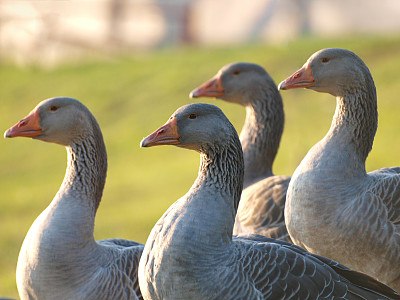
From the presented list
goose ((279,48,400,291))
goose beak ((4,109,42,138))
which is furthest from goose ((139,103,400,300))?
goose beak ((4,109,42,138))

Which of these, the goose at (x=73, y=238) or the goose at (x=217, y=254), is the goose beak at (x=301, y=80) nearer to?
the goose at (x=217, y=254)

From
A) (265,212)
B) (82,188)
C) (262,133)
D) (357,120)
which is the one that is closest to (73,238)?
(82,188)

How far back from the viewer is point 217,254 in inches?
150

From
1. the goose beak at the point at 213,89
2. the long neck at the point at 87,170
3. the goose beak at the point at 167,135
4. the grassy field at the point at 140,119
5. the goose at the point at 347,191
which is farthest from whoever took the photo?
the grassy field at the point at 140,119

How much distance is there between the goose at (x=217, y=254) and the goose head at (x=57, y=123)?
1.01 meters

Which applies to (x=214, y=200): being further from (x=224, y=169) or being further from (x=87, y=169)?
(x=87, y=169)

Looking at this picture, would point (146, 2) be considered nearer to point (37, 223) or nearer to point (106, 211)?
point (106, 211)

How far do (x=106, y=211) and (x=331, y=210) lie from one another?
A: 432 inches

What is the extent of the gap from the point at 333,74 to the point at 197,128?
127 cm

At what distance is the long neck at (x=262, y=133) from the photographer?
6258 millimetres

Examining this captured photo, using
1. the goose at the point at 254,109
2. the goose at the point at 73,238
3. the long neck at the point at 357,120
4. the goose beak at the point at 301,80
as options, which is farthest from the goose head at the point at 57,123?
the long neck at the point at 357,120

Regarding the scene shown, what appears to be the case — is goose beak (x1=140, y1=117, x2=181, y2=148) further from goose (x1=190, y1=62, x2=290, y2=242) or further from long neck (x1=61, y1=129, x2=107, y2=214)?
goose (x1=190, y1=62, x2=290, y2=242)

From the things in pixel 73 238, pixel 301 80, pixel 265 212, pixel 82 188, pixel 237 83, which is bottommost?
pixel 265 212

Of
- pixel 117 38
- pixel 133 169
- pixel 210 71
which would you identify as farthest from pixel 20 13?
pixel 133 169
